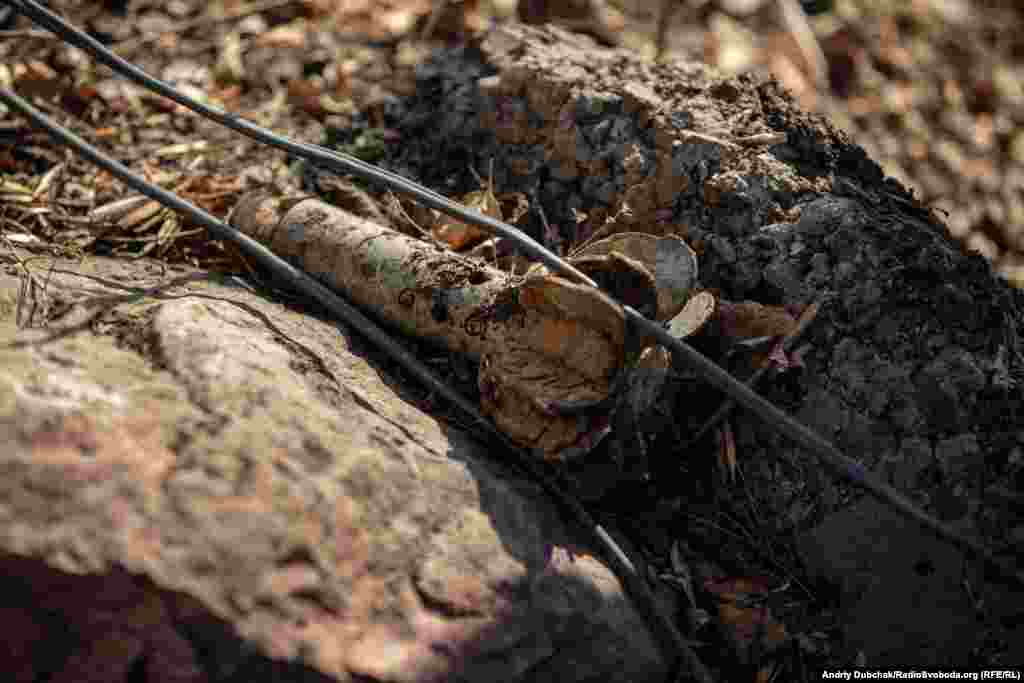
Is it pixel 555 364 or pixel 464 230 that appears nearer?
pixel 555 364

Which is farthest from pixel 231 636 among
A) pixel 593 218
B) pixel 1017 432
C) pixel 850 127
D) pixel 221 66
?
pixel 850 127

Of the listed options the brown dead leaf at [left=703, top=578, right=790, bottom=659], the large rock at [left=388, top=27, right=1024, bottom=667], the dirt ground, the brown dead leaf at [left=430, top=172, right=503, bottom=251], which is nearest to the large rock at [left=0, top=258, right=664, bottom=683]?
the brown dead leaf at [left=703, top=578, right=790, bottom=659]

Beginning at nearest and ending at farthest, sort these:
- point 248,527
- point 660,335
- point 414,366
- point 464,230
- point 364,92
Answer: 1. point 248,527
2. point 660,335
3. point 414,366
4. point 464,230
5. point 364,92

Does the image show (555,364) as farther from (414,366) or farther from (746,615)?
(746,615)

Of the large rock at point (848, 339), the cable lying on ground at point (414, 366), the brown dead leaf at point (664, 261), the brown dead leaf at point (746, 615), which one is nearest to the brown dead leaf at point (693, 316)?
the brown dead leaf at point (664, 261)

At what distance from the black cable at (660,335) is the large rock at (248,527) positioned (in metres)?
0.38

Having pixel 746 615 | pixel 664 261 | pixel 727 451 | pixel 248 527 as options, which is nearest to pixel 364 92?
pixel 664 261

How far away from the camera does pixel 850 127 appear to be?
3398 mm

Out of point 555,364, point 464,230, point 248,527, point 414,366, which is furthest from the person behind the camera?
point 464,230

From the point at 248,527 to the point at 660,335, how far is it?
0.73m

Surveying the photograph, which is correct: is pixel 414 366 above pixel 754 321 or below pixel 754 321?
below

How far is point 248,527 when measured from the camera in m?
1.15

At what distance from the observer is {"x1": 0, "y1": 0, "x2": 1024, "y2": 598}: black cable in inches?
51.4

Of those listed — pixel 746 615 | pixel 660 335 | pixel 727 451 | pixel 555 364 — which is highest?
pixel 660 335
